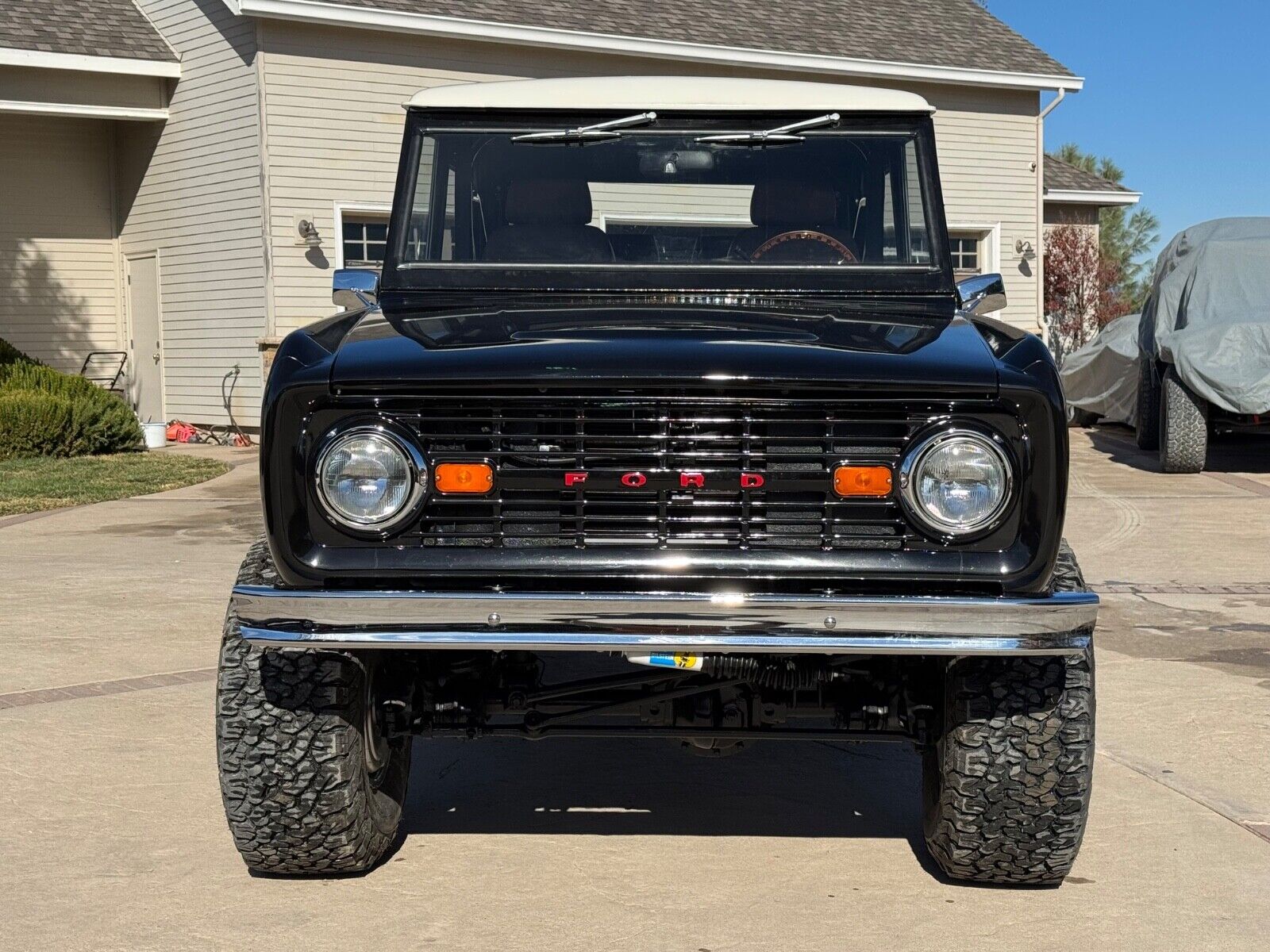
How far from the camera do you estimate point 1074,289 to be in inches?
1018

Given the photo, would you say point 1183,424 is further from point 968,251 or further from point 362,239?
point 362,239

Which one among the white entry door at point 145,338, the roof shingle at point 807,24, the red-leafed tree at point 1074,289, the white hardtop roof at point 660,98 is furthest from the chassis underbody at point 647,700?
the red-leafed tree at point 1074,289

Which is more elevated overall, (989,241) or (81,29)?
(81,29)

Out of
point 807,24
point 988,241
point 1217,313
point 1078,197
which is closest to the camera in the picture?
point 1217,313

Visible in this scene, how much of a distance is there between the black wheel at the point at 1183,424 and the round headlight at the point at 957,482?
10095 mm

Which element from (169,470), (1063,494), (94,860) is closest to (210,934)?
(94,860)

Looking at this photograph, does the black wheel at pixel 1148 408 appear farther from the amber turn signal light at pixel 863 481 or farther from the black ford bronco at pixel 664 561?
the amber turn signal light at pixel 863 481

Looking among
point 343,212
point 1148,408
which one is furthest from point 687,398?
point 343,212

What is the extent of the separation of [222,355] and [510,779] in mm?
12865

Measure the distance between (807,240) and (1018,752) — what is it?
5.69 ft

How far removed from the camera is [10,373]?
14797 mm

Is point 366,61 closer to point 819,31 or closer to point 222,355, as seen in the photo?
point 222,355

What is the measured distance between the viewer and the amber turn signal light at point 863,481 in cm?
330

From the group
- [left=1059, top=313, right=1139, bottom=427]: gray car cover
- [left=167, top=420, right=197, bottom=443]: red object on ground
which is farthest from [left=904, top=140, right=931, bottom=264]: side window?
[left=167, top=420, right=197, bottom=443]: red object on ground
